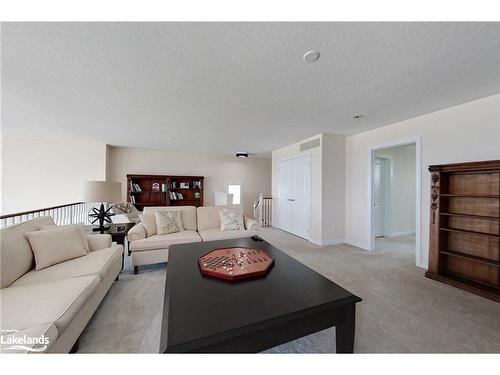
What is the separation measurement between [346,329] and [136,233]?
106 inches

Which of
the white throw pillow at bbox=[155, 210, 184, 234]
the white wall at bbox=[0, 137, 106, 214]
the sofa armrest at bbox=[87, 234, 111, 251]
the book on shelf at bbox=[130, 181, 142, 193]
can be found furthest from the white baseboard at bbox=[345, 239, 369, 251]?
the white wall at bbox=[0, 137, 106, 214]

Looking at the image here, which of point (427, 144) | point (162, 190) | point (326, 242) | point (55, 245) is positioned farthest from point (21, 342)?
point (162, 190)

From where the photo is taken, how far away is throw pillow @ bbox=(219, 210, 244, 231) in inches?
129

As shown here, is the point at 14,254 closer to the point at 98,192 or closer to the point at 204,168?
the point at 98,192

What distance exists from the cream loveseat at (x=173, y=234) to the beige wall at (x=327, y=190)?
4.95 ft

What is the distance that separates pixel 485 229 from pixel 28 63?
504 cm

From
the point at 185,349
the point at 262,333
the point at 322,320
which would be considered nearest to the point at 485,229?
the point at 322,320

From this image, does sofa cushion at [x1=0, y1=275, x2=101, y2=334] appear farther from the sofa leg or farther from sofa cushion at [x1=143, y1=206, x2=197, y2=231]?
sofa cushion at [x1=143, y1=206, x2=197, y2=231]

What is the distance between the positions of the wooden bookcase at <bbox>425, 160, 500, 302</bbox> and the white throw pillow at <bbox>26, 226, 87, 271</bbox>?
4.18 metres

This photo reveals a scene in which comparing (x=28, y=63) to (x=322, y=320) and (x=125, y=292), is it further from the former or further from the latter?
(x=322, y=320)

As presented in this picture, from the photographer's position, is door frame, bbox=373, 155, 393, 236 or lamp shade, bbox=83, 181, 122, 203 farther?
door frame, bbox=373, 155, 393, 236

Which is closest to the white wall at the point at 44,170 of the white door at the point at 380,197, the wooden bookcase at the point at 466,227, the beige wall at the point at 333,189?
the beige wall at the point at 333,189

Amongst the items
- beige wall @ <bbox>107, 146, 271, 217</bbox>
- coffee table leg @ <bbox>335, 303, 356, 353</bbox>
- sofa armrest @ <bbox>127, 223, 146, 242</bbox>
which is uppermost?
beige wall @ <bbox>107, 146, 271, 217</bbox>

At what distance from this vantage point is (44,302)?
118 centimetres
